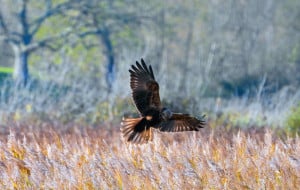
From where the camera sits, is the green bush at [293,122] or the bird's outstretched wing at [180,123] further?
the green bush at [293,122]

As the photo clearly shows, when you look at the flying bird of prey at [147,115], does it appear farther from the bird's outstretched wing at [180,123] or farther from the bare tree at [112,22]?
the bare tree at [112,22]

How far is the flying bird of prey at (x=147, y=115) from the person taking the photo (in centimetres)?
888

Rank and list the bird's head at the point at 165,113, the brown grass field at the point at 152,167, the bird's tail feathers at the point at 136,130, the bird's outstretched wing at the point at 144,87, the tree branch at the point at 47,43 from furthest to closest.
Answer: the tree branch at the point at 47,43, the bird's tail feathers at the point at 136,130, the bird's head at the point at 165,113, the bird's outstretched wing at the point at 144,87, the brown grass field at the point at 152,167

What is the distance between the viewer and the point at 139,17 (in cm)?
3219

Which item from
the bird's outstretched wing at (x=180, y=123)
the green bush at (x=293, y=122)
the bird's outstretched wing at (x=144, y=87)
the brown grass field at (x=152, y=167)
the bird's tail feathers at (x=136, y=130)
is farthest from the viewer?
the green bush at (x=293, y=122)

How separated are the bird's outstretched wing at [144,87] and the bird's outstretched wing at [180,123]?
0.99 ft

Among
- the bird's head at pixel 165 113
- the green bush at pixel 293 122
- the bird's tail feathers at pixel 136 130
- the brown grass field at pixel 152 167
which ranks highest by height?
the bird's head at pixel 165 113

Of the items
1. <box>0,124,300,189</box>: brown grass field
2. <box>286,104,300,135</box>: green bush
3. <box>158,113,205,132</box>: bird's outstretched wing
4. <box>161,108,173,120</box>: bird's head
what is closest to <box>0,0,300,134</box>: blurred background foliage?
<box>286,104,300,135</box>: green bush

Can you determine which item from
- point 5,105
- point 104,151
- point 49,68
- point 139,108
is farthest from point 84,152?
point 49,68

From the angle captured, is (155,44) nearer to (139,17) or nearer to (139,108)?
(139,17)

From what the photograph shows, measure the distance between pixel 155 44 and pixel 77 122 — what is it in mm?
17933

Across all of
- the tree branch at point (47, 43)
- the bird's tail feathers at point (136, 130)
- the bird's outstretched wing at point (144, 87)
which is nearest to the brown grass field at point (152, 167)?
the bird's tail feathers at point (136, 130)

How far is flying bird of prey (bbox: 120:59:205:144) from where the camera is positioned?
8.88 m

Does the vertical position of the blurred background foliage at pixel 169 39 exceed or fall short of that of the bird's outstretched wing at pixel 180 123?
it exceeds it
